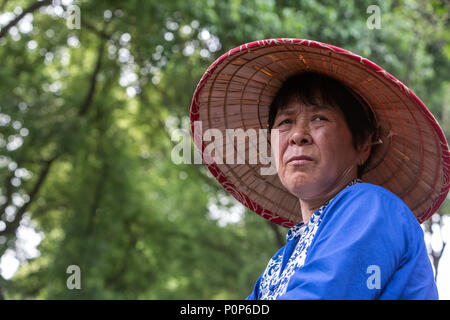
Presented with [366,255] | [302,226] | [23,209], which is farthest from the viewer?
[23,209]

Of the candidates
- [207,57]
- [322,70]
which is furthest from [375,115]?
[207,57]

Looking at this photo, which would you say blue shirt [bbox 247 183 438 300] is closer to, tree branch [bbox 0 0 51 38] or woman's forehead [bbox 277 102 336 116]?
woman's forehead [bbox 277 102 336 116]

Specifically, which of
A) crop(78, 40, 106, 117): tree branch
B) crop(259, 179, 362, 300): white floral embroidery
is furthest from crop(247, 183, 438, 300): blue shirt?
crop(78, 40, 106, 117): tree branch

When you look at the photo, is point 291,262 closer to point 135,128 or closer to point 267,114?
point 267,114

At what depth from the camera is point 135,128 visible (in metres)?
10.8

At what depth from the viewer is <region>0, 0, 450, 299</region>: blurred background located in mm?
6270

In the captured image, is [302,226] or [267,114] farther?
[267,114]

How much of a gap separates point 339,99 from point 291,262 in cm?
56

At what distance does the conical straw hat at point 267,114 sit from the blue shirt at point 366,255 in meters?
0.45

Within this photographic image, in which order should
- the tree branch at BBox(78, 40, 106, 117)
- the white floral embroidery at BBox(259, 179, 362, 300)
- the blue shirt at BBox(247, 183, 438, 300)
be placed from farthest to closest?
the tree branch at BBox(78, 40, 106, 117), the white floral embroidery at BBox(259, 179, 362, 300), the blue shirt at BBox(247, 183, 438, 300)

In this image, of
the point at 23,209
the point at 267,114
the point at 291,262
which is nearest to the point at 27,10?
the point at 23,209

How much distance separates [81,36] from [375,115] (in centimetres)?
766

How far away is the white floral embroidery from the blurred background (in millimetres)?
4181
